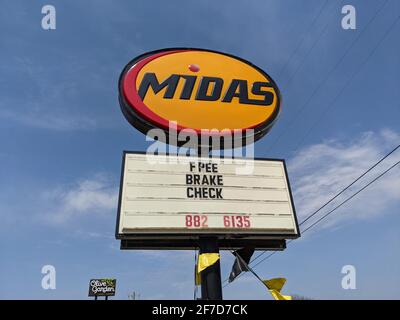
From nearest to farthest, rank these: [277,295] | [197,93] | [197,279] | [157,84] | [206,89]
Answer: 1. [277,295]
2. [197,279]
3. [157,84]
4. [197,93]
5. [206,89]

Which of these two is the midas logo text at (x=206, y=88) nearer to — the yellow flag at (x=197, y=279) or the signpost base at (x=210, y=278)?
the signpost base at (x=210, y=278)

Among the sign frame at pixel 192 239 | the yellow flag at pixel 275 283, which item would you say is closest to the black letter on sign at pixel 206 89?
the sign frame at pixel 192 239

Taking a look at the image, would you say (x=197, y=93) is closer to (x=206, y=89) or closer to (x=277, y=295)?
(x=206, y=89)

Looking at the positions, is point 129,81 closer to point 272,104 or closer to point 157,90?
point 157,90

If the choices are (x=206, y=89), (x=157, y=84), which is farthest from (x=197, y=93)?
(x=157, y=84)

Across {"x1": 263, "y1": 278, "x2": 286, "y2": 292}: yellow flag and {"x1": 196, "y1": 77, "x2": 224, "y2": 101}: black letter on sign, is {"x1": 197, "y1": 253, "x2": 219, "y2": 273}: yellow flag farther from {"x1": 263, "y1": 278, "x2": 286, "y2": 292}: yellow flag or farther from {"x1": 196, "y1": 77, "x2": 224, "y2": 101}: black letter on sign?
{"x1": 196, "y1": 77, "x2": 224, "y2": 101}: black letter on sign

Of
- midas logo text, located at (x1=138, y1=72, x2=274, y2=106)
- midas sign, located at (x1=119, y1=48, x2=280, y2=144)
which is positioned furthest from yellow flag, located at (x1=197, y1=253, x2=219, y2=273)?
midas logo text, located at (x1=138, y1=72, x2=274, y2=106)

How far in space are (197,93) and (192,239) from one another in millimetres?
3576

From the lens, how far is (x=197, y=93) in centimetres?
929

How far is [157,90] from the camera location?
9.08 meters
